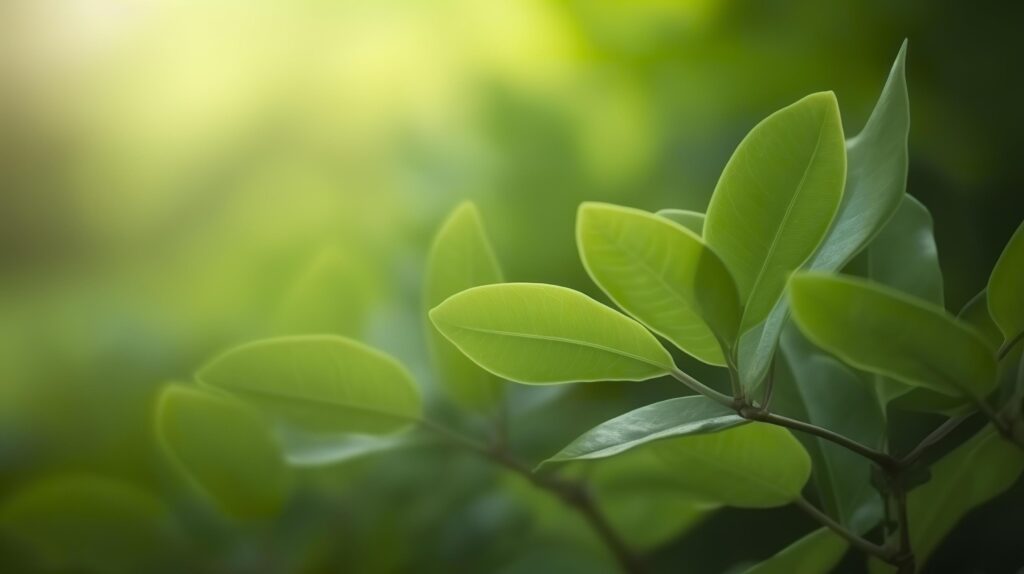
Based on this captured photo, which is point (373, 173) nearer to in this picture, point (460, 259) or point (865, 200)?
point (460, 259)

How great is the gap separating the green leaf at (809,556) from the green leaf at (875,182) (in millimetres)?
136

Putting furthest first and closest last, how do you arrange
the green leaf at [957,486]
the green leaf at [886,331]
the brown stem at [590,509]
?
1. the brown stem at [590,509]
2. the green leaf at [957,486]
3. the green leaf at [886,331]

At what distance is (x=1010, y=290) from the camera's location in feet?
1.24

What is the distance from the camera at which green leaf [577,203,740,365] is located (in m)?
0.35

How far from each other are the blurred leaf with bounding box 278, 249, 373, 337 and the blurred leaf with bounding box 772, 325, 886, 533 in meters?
0.29

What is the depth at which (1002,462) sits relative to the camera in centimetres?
42

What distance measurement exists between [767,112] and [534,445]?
0.31 metres

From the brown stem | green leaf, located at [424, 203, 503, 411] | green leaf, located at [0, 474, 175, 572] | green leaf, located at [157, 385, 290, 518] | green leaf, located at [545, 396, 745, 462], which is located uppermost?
green leaf, located at [424, 203, 503, 411]

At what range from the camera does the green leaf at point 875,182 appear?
1.26 ft

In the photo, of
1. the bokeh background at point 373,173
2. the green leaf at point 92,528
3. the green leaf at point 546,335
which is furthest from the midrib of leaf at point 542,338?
the green leaf at point 92,528

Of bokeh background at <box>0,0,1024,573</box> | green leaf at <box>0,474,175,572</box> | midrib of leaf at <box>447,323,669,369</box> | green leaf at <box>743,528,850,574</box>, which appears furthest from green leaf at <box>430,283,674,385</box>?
green leaf at <box>0,474,175,572</box>

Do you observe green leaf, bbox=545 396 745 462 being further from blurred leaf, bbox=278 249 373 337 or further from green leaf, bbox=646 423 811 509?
blurred leaf, bbox=278 249 373 337

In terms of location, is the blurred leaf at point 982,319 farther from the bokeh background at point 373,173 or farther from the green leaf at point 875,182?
the bokeh background at point 373,173

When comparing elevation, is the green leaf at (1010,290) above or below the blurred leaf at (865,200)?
below
